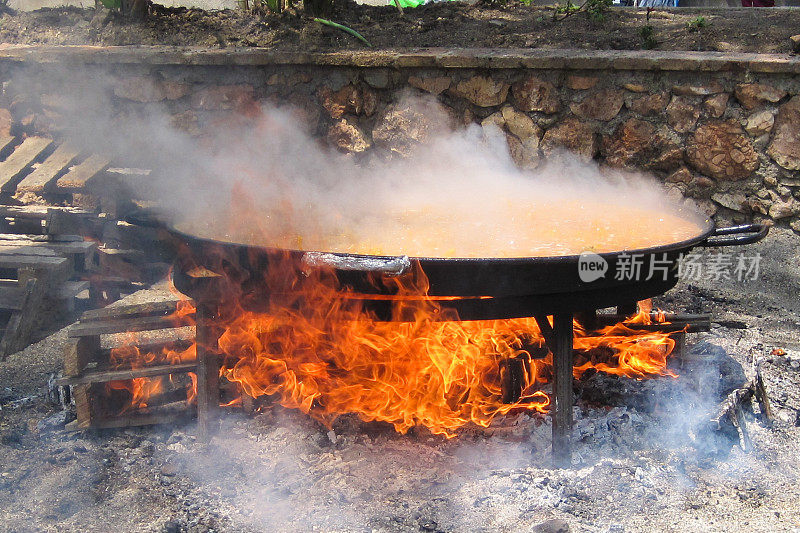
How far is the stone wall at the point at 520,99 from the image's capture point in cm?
516

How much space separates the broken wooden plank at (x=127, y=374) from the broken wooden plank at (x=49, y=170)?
257 cm

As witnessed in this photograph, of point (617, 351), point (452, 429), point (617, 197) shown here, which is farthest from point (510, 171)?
point (452, 429)

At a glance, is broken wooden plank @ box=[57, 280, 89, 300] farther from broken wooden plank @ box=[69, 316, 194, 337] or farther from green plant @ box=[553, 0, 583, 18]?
green plant @ box=[553, 0, 583, 18]

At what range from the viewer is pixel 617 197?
3.69 meters

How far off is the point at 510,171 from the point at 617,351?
1932 mm

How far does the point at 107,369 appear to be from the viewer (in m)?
3.28

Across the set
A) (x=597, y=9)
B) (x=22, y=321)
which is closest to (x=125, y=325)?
(x=22, y=321)

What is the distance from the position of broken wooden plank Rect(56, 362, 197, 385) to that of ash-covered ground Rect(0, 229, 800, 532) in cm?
28

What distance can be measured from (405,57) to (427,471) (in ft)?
11.9

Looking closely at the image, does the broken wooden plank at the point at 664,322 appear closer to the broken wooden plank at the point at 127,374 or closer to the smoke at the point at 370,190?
the smoke at the point at 370,190

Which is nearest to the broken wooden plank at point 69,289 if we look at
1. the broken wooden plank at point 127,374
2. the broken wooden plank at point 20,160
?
the broken wooden plank at point 20,160

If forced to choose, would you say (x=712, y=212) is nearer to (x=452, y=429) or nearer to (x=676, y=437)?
(x=676, y=437)

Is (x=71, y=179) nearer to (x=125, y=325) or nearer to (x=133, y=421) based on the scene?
(x=125, y=325)

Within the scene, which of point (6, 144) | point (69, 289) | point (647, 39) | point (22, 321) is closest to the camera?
point (22, 321)
